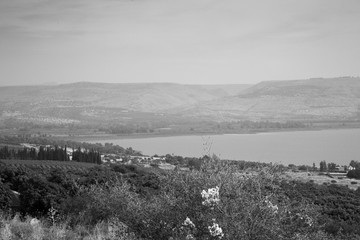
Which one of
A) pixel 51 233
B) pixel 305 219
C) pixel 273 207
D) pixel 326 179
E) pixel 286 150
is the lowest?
pixel 286 150

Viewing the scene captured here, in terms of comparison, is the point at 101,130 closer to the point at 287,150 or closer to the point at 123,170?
the point at 287,150

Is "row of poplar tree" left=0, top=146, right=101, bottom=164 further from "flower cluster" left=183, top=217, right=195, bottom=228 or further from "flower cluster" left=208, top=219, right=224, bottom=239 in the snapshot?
"flower cluster" left=208, top=219, right=224, bottom=239

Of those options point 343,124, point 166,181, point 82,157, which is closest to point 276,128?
point 343,124

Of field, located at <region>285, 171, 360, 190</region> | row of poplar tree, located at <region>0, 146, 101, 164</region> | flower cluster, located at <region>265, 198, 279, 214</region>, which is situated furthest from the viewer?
row of poplar tree, located at <region>0, 146, 101, 164</region>

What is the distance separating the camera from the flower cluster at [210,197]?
5355 mm

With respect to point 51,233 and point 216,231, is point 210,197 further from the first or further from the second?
point 51,233

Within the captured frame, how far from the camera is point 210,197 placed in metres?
5.39

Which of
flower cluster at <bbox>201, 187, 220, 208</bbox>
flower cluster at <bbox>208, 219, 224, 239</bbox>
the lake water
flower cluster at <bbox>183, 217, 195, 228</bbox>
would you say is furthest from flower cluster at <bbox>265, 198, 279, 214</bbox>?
the lake water

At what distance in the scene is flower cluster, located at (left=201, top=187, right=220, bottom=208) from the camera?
17.6 feet

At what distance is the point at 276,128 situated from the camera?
489 ft

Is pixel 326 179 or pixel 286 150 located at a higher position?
pixel 326 179

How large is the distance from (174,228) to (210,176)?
0.78 m

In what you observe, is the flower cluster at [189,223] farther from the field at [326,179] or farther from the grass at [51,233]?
the field at [326,179]

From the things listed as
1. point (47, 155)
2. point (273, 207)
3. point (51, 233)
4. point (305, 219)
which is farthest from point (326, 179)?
point (273, 207)
